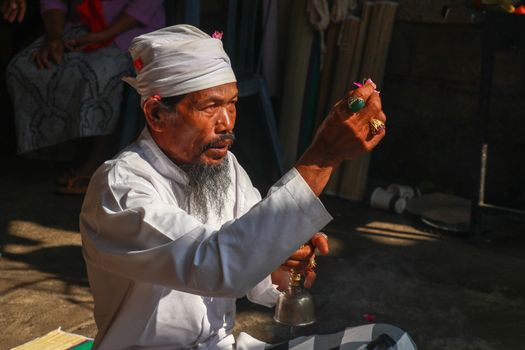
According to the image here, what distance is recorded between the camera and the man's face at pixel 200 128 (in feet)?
8.04

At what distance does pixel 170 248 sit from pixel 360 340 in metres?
0.69

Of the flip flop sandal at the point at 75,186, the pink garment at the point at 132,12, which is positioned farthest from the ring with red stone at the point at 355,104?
the flip flop sandal at the point at 75,186

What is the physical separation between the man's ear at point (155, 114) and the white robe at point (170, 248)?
0.05m

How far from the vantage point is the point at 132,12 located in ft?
18.6

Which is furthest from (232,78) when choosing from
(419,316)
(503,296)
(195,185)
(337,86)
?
(337,86)

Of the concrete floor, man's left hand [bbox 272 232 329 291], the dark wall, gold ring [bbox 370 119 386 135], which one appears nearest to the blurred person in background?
the concrete floor

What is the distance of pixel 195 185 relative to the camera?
2514mm

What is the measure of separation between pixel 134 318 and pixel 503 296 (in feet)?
8.69

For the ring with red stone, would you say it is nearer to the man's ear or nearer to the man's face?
the man's face

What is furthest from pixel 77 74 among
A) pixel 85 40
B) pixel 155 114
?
pixel 155 114

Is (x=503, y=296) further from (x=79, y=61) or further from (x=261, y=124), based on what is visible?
(x=79, y=61)

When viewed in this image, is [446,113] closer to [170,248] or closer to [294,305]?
[294,305]

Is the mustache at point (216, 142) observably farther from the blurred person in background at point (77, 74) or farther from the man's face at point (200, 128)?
the blurred person in background at point (77, 74)

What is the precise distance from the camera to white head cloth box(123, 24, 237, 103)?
243cm
